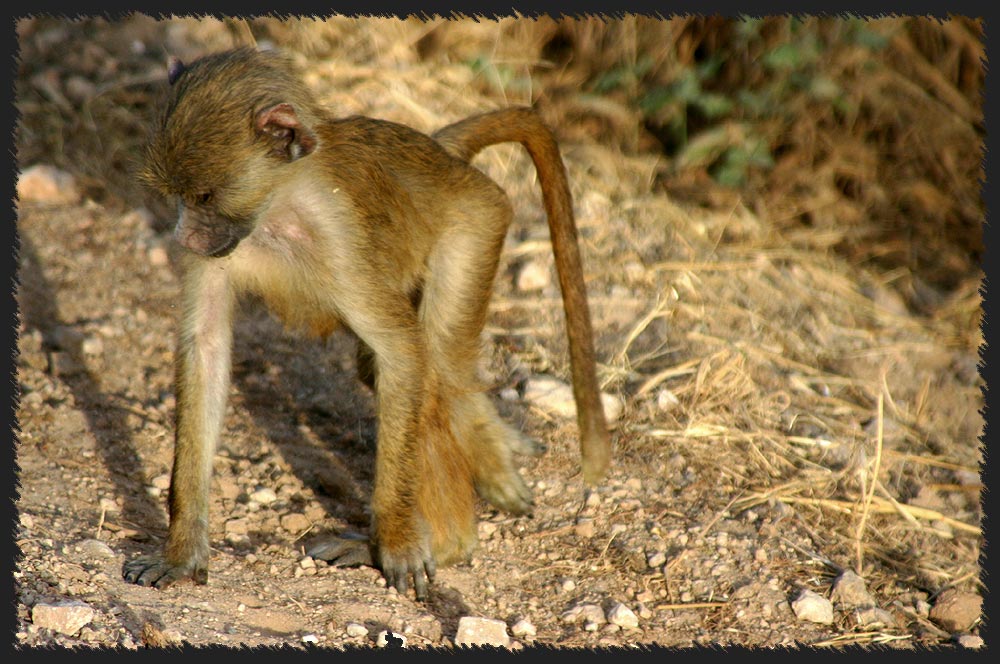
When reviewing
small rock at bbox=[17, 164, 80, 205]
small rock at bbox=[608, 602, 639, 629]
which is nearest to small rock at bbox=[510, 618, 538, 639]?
small rock at bbox=[608, 602, 639, 629]

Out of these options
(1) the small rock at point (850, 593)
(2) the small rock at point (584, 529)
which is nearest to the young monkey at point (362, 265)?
(2) the small rock at point (584, 529)

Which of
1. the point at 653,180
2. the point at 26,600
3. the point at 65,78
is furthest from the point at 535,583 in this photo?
the point at 65,78

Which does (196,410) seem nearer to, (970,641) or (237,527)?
(237,527)

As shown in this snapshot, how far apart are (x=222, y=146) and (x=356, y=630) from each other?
5.16 ft

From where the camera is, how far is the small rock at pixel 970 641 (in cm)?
413

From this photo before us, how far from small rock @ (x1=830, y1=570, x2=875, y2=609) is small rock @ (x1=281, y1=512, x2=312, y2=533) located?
1995mm

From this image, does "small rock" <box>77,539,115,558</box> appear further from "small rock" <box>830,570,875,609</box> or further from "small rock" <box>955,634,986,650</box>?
"small rock" <box>955,634,986,650</box>

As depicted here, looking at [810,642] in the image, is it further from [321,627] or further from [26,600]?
[26,600]

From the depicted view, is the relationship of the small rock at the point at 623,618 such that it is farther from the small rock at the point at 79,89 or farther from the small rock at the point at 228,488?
the small rock at the point at 79,89

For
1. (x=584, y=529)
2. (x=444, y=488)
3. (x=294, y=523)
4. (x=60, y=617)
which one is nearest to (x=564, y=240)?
(x=444, y=488)

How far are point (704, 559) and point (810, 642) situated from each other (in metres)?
0.54

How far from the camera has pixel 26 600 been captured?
3402 mm

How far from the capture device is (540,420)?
212 inches

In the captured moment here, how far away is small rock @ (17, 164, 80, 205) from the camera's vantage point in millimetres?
6121
